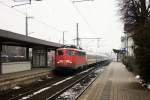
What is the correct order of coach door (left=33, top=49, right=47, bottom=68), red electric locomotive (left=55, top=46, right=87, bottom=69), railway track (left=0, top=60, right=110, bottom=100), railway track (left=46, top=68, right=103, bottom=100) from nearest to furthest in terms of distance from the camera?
1. railway track (left=46, top=68, right=103, bottom=100)
2. railway track (left=0, top=60, right=110, bottom=100)
3. red electric locomotive (left=55, top=46, right=87, bottom=69)
4. coach door (left=33, top=49, right=47, bottom=68)

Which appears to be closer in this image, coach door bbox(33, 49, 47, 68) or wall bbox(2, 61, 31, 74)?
wall bbox(2, 61, 31, 74)

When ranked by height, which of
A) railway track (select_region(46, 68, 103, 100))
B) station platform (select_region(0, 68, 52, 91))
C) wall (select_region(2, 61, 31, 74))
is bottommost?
railway track (select_region(46, 68, 103, 100))

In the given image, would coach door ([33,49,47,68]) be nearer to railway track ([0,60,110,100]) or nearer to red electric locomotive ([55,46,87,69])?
red electric locomotive ([55,46,87,69])

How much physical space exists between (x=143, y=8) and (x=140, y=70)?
50.9ft

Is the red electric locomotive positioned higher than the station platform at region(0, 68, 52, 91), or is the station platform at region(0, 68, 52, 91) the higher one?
the red electric locomotive

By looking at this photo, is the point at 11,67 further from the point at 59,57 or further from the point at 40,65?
the point at 40,65

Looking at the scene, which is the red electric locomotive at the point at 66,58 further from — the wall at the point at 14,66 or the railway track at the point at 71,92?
the railway track at the point at 71,92

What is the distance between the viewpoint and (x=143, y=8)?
118 feet

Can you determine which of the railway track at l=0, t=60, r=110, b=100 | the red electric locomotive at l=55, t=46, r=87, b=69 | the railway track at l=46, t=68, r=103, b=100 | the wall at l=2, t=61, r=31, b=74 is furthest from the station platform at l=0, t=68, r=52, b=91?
the red electric locomotive at l=55, t=46, r=87, b=69

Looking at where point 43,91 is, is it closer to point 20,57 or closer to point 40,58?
point 20,57

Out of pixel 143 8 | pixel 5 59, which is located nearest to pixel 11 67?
pixel 5 59

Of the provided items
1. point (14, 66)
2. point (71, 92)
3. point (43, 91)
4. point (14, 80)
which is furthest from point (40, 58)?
point (71, 92)

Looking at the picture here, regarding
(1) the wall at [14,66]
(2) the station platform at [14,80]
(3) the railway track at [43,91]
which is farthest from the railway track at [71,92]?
(1) the wall at [14,66]

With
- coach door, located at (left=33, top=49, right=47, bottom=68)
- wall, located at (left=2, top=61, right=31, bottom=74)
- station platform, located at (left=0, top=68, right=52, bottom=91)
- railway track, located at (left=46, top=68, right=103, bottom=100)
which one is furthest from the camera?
coach door, located at (left=33, top=49, right=47, bottom=68)
